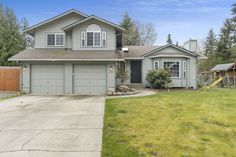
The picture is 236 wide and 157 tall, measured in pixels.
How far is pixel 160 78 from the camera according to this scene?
22.4 meters

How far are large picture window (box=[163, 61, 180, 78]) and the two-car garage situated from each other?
242 inches

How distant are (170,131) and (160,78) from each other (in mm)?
14010

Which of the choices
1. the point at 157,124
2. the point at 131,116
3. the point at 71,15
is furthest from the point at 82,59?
the point at 157,124

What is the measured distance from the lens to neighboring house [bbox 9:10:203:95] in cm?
1984

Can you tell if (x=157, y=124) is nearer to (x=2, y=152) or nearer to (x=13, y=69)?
(x=2, y=152)

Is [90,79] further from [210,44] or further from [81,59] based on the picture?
[210,44]

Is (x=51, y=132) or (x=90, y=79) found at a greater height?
(x=90, y=79)

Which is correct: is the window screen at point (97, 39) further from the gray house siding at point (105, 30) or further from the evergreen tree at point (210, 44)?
the evergreen tree at point (210, 44)

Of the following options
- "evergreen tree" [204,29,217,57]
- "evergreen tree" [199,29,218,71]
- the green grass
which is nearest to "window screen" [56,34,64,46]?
the green grass

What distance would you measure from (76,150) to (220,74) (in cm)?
3813

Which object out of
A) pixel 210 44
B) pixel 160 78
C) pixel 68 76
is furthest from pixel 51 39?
pixel 210 44

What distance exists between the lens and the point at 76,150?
6.71 meters

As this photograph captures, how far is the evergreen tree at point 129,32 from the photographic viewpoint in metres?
47.5

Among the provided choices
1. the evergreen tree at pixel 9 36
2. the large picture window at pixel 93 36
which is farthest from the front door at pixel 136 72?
the evergreen tree at pixel 9 36
